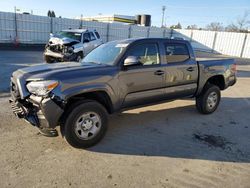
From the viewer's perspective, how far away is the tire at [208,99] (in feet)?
19.1

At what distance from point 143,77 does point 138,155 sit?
1.50 metres

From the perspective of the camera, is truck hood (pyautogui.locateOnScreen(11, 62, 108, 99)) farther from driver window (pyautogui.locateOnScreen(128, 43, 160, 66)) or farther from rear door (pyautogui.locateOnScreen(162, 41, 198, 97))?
rear door (pyautogui.locateOnScreen(162, 41, 198, 97))

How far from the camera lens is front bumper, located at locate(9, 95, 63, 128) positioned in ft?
11.6

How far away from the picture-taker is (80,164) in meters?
3.55

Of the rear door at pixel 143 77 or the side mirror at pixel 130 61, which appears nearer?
the side mirror at pixel 130 61

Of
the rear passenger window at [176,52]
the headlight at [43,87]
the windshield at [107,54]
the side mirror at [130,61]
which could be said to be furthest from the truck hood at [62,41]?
the headlight at [43,87]

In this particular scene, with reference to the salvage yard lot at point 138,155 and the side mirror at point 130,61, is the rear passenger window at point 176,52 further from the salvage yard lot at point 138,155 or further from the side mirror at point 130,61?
the salvage yard lot at point 138,155

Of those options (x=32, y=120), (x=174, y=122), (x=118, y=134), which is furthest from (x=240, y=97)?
(x=32, y=120)

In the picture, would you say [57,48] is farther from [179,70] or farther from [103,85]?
[103,85]

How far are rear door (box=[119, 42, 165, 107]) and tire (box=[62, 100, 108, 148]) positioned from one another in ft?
2.01

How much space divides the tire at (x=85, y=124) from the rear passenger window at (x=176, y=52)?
198 centimetres

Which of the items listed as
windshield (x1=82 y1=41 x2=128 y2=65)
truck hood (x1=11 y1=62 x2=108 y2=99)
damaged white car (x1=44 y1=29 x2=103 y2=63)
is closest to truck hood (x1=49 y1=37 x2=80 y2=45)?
damaged white car (x1=44 y1=29 x2=103 y2=63)

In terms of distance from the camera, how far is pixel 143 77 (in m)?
4.59

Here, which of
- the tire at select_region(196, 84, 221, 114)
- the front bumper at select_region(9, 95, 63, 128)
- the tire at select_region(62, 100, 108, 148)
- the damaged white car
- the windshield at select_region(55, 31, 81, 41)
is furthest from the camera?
the windshield at select_region(55, 31, 81, 41)
